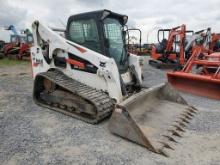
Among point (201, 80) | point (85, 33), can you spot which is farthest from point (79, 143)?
point (201, 80)

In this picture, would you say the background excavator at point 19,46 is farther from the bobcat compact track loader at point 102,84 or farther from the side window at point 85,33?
the side window at point 85,33

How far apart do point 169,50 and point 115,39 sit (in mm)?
8497

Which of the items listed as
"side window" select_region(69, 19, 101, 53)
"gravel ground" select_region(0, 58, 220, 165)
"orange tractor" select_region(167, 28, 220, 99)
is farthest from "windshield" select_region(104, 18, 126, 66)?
"orange tractor" select_region(167, 28, 220, 99)

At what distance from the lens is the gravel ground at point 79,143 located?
129 inches

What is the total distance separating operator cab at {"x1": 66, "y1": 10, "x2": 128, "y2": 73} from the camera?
505 centimetres

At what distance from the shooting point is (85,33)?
532 cm

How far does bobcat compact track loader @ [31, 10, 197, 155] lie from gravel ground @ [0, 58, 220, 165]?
0.59 feet

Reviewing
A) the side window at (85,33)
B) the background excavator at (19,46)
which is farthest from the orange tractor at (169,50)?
the background excavator at (19,46)

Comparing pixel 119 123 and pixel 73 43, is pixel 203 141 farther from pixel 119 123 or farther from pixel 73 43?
pixel 73 43

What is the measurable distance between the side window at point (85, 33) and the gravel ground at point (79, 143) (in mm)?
1560

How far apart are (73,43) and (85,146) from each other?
2.30 m

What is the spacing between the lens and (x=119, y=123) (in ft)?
12.5

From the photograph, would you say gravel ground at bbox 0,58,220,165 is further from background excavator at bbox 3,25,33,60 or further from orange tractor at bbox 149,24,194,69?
background excavator at bbox 3,25,33,60

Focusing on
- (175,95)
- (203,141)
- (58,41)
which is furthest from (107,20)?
(203,141)
